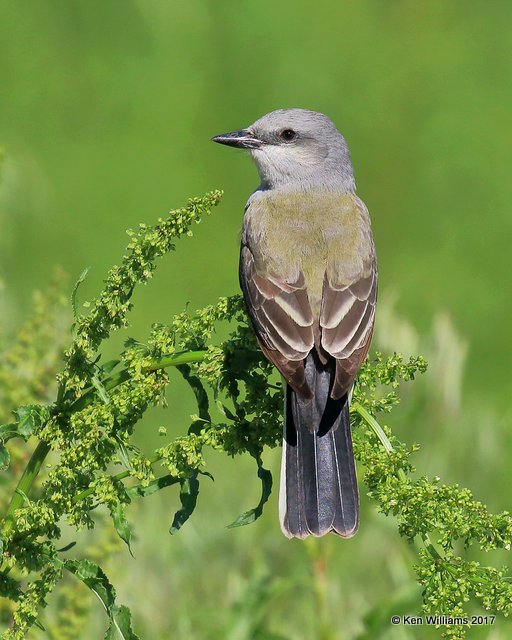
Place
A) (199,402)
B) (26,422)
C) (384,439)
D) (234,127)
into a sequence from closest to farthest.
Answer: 1. (26,422)
2. (384,439)
3. (199,402)
4. (234,127)

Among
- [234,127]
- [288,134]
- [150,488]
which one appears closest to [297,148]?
[288,134]

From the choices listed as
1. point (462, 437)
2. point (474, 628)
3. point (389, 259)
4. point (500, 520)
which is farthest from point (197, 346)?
point (389, 259)

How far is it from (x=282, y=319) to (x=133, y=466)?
1295 millimetres

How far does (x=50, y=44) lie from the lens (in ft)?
35.4

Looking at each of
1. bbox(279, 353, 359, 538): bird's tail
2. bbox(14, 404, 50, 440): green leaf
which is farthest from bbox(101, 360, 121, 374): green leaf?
bbox(279, 353, 359, 538): bird's tail

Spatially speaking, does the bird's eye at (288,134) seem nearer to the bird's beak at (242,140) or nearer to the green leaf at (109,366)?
the bird's beak at (242,140)

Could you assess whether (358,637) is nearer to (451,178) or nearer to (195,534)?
(195,534)

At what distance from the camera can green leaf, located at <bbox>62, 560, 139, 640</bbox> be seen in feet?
9.45

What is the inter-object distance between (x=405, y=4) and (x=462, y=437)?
24.7 ft

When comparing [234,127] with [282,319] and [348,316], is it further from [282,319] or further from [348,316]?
[282,319]

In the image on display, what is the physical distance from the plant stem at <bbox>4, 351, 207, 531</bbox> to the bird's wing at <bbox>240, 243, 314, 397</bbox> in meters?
0.74

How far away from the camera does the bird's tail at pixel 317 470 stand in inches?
143

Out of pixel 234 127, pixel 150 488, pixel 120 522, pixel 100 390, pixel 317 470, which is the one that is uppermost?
pixel 234 127

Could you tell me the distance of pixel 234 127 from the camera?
31.1ft
